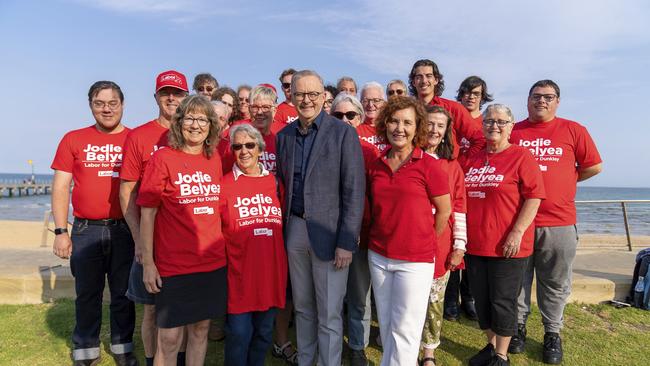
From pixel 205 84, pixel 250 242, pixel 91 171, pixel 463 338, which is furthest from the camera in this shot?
pixel 205 84

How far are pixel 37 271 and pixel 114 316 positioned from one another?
8.87 ft

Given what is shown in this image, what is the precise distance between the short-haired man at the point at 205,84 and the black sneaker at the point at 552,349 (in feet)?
15.9

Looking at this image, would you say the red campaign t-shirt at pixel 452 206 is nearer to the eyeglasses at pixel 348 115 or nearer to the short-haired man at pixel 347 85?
the eyeglasses at pixel 348 115

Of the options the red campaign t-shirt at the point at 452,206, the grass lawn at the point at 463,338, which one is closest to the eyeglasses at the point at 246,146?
the red campaign t-shirt at the point at 452,206

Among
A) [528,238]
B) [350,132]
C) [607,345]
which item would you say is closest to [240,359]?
[350,132]

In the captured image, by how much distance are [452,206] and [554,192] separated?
4.20ft

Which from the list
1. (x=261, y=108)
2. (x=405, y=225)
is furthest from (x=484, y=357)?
(x=261, y=108)

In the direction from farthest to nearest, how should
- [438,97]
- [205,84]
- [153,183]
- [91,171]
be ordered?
[205,84]
[438,97]
[91,171]
[153,183]

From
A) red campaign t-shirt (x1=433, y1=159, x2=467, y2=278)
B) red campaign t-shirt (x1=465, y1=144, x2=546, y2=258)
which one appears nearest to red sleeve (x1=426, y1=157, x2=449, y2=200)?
red campaign t-shirt (x1=433, y1=159, x2=467, y2=278)

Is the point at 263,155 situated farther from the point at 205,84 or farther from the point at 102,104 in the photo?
the point at 205,84

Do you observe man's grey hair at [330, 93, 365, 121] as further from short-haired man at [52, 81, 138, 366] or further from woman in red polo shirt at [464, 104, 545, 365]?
short-haired man at [52, 81, 138, 366]

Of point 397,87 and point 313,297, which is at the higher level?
point 397,87

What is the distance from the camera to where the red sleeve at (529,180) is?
332 cm

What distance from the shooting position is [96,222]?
3512 millimetres
